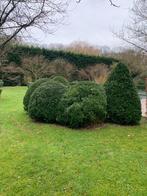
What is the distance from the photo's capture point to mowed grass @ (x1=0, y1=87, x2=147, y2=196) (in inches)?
173

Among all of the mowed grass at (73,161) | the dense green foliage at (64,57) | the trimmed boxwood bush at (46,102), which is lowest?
the mowed grass at (73,161)

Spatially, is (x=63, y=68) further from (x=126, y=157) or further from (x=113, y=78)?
(x=126, y=157)

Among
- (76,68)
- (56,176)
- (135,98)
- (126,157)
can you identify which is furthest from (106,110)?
(76,68)

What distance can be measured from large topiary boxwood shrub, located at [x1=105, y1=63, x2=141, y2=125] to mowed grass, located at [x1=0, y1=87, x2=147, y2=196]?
329mm

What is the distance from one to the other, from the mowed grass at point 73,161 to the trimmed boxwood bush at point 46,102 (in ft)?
1.48


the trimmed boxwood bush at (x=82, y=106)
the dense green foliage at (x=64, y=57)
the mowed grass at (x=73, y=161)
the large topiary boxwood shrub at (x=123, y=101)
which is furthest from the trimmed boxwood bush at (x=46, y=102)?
the dense green foliage at (x=64, y=57)

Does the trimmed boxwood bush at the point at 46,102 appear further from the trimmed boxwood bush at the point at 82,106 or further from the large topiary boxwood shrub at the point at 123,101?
the large topiary boxwood shrub at the point at 123,101

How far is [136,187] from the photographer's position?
4336 mm

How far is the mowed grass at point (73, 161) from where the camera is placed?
4.40 meters

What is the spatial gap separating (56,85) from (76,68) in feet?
63.8

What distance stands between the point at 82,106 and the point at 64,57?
68.5ft

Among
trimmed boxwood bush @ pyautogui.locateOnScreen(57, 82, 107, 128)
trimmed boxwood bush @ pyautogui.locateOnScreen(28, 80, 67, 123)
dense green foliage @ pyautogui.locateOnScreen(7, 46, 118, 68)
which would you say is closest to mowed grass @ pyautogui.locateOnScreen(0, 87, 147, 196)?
trimmed boxwood bush @ pyautogui.locateOnScreen(57, 82, 107, 128)

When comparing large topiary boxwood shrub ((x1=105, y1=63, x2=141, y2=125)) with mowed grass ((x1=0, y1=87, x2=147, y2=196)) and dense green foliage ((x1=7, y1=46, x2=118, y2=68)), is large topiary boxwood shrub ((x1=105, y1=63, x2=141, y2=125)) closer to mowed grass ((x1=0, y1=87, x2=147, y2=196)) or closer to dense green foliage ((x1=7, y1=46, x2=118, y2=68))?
mowed grass ((x1=0, y1=87, x2=147, y2=196))

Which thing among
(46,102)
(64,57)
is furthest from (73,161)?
(64,57)
